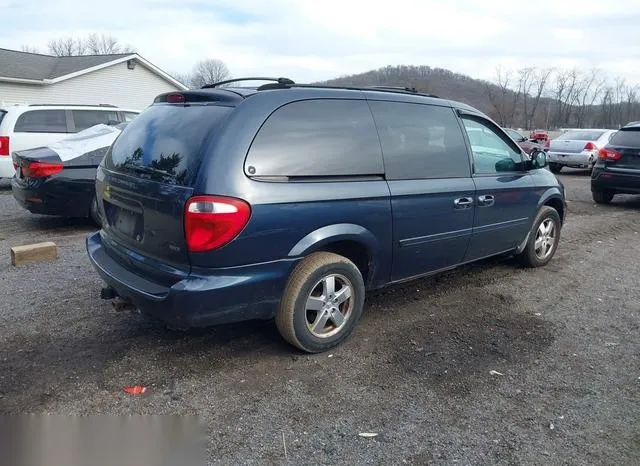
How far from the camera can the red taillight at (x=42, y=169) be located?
6676 millimetres

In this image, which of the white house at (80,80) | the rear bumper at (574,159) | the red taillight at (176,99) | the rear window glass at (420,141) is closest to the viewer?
the red taillight at (176,99)

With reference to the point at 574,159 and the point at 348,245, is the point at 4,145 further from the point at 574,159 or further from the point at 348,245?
the point at 574,159

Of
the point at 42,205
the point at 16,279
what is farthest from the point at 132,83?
the point at 16,279

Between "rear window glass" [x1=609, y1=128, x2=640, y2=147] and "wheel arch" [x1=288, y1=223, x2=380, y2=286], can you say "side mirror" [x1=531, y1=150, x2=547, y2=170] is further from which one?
"rear window glass" [x1=609, y1=128, x2=640, y2=147]

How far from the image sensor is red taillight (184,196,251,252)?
304 cm

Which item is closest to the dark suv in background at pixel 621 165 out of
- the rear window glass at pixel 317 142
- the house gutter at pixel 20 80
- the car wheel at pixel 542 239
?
the car wheel at pixel 542 239

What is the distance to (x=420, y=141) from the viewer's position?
166 inches

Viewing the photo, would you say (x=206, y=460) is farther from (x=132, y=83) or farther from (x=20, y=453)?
(x=132, y=83)

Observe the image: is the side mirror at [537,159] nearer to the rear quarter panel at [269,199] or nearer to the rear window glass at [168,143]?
the rear quarter panel at [269,199]

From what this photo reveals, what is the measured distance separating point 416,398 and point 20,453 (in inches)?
84.2

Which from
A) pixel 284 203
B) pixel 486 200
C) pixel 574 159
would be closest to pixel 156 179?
pixel 284 203

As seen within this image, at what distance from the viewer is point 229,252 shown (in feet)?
10.2

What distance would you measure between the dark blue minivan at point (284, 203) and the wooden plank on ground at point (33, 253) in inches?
80.4

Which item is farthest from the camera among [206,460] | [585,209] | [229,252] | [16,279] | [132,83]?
[132,83]
